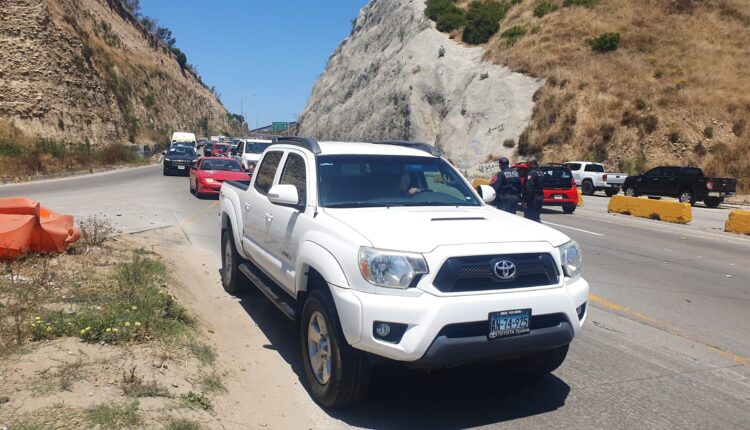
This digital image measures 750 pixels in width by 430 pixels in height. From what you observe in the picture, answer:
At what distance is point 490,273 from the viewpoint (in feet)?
14.2

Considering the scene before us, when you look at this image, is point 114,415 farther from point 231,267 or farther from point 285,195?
point 231,267

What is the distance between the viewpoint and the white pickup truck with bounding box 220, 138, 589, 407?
4.20 metres

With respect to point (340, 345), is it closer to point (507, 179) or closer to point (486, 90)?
point (507, 179)

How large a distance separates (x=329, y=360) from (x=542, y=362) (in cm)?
181

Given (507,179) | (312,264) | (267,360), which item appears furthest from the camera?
(507,179)

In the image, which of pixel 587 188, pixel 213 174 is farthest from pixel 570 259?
pixel 587 188

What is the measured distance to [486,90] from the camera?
2014 inches

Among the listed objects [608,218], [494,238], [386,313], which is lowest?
[608,218]

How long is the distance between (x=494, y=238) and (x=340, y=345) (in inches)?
52.0

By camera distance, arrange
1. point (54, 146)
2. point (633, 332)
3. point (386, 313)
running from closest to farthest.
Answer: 1. point (386, 313)
2. point (633, 332)
3. point (54, 146)

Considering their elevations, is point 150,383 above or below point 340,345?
below

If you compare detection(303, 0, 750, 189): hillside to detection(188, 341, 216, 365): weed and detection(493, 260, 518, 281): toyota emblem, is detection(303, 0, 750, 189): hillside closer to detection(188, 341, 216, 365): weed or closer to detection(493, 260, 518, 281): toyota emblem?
detection(493, 260, 518, 281): toyota emblem

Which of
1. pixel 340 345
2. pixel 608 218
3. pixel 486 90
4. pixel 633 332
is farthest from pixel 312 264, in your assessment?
pixel 486 90

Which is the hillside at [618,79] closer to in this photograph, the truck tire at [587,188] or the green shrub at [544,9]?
the green shrub at [544,9]
